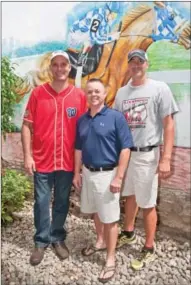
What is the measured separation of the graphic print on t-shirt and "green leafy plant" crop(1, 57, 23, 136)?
52cm

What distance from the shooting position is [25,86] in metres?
1.65

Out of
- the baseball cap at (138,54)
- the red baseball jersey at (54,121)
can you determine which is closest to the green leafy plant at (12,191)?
the red baseball jersey at (54,121)

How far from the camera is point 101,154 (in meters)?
1.52

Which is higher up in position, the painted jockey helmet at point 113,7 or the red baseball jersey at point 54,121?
the painted jockey helmet at point 113,7

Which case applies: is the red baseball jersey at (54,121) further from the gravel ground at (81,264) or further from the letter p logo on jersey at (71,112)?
the gravel ground at (81,264)

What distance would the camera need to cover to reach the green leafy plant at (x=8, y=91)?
5.35 ft

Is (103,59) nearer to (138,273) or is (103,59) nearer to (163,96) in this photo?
(163,96)

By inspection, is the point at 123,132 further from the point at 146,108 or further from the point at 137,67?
the point at 137,67

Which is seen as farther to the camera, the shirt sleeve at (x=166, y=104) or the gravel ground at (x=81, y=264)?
the gravel ground at (x=81, y=264)

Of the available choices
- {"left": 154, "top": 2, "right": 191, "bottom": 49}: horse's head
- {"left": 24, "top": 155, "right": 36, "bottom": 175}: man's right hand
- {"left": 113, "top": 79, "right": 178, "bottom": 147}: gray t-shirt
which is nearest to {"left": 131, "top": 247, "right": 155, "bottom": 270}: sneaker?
{"left": 113, "top": 79, "right": 178, "bottom": 147}: gray t-shirt

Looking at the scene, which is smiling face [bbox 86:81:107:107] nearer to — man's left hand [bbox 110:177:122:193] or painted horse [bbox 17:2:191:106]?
painted horse [bbox 17:2:191:106]

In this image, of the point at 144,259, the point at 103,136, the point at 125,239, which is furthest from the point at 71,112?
the point at 144,259

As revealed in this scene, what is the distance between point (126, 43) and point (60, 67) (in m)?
0.31

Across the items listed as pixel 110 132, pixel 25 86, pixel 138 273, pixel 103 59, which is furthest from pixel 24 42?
pixel 138 273
